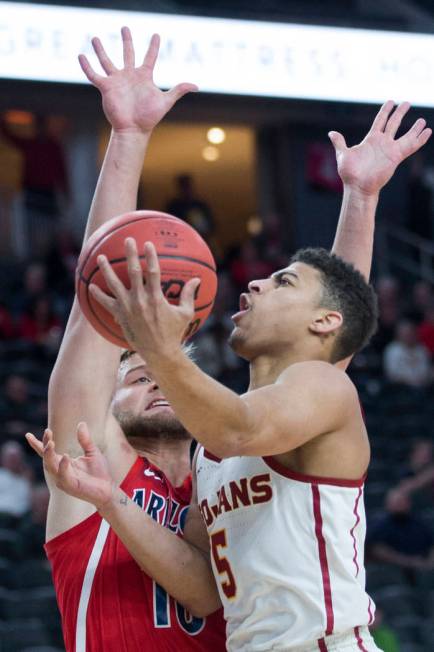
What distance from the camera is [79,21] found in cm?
1057

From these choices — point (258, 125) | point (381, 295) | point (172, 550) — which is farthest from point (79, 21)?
point (172, 550)

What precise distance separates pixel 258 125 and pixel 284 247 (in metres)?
1.91

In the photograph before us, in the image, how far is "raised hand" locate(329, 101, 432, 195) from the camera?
151 inches

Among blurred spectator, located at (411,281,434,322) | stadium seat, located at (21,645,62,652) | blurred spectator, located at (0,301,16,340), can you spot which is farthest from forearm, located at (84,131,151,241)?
blurred spectator, located at (411,281,434,322)

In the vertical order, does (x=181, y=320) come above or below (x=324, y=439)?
above

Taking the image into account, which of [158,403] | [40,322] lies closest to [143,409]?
[158,403]

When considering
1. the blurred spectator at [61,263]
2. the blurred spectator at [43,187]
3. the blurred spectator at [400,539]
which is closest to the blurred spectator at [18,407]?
the blurred spectator at [61,263]

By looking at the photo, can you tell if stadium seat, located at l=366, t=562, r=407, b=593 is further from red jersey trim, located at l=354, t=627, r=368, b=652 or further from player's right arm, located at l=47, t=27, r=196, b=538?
red jersey trim, located at l=354, t=627, r=368, b=652

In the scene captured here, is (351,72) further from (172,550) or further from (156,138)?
(172,550)

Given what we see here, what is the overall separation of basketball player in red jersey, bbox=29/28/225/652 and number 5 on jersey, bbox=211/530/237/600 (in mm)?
140

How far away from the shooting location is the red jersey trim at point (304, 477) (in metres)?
3.04

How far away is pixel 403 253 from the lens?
15.7 metres

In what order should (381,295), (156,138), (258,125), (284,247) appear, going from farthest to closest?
(156,138) < (258,125) < (284,247) < (381,295)

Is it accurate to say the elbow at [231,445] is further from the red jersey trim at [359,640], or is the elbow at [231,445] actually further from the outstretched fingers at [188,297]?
the red jersey trim at [359,640]
